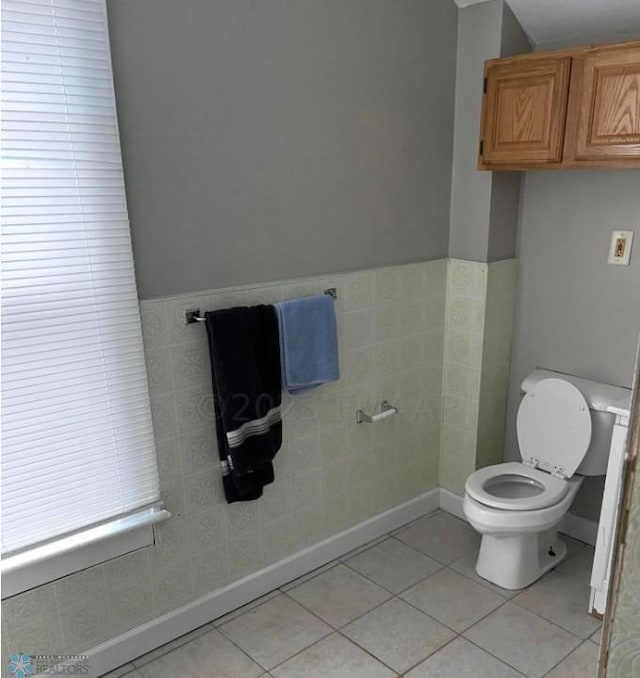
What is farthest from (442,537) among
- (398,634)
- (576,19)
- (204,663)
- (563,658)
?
(576,19)

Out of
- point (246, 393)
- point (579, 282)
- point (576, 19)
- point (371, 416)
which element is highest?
point (576, 19)

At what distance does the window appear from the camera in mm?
1544

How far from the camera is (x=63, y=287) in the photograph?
1678 millimetres

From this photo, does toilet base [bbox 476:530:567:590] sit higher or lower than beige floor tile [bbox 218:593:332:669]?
higher

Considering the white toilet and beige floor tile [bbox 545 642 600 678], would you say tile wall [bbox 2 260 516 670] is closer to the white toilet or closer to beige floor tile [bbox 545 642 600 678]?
the white toilet

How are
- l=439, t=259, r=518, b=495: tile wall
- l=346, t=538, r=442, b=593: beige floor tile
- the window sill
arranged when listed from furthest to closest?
l=439, t=259, r=518, b=495: tile wall < l=346, t=538, r=442, b=593: beige floor tile < the window sill

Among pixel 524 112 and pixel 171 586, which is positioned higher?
pixel 524 112

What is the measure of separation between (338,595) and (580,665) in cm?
89

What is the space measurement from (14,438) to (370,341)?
1384mm

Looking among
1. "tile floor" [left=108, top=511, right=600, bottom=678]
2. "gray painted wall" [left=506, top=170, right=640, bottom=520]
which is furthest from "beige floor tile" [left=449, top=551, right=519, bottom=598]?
"gray painted wall" [left=506, top=170, right=640, bottom=520]

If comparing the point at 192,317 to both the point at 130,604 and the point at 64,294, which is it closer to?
the point at 64,294

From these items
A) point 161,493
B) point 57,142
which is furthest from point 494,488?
point 57,142

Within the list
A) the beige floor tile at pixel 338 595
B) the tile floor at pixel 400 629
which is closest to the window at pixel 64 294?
the tile floor at pixel 400 629

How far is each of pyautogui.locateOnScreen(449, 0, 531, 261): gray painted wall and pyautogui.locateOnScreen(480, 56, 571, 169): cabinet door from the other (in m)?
0.12
